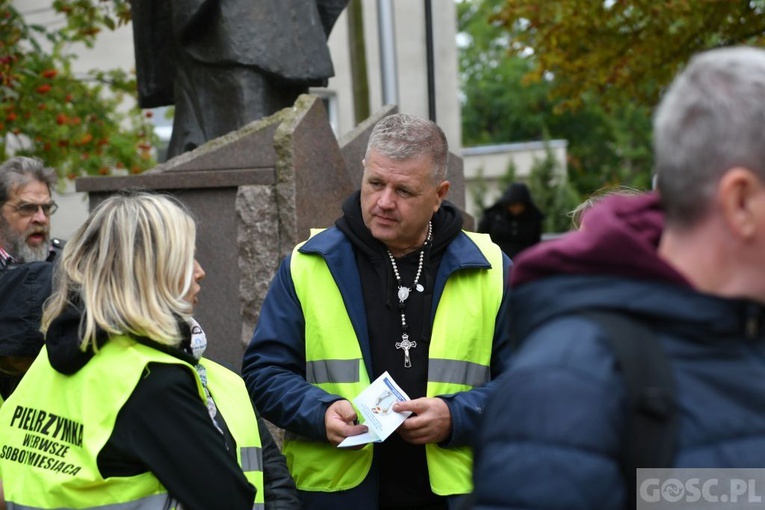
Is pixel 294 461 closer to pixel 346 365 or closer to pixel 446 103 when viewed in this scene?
pixel 346 365

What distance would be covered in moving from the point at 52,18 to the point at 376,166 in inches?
622

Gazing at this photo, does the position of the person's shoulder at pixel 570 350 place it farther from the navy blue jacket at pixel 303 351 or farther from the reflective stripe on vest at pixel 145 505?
the navy blue jacket at pixel 303 351

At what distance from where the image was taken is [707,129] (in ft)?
5.80

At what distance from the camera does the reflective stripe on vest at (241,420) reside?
10.3 feet

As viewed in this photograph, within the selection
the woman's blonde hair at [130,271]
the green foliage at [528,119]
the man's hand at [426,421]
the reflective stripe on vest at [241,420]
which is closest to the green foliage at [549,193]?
the green foliage at [528,119]

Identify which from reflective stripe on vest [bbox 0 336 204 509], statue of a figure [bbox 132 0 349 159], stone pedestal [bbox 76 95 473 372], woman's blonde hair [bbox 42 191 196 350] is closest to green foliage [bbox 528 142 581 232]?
statue of a figure [bbox 132 0 349 159]

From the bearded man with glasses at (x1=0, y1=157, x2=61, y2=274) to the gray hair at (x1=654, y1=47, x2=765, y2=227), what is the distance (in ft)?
12.3

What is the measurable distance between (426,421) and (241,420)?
0.58 m

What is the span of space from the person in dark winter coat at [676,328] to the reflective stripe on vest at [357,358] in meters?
1.74

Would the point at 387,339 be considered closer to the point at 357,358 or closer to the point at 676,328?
the point at 357,358

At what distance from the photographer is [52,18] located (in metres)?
18.5

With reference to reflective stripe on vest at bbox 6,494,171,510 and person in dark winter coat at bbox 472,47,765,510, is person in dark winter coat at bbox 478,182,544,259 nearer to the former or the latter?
reflective stripe on vest at bbox 6,494,171,510

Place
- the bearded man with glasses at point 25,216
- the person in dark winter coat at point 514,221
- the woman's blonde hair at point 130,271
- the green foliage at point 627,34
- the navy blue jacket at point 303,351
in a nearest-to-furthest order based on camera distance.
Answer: the woman's blonde hair at point 130,271
the navy blue jacket at point 303,351
the bearded man with glasses at point 25,216
the person in dark winter coat at point 514,221
the green foliage at point 627,34

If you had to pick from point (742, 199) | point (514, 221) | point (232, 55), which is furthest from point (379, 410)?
point (514, 221)
